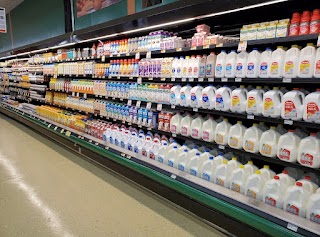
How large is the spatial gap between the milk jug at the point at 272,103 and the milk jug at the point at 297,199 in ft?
2.06

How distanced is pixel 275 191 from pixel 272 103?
771mm

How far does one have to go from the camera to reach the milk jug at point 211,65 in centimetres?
274

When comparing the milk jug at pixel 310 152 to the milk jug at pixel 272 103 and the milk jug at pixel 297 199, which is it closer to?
the milk jug at pixel 297 199

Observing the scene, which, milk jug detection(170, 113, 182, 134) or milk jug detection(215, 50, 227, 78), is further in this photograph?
milk jug detection(170, 113, 182, 134)

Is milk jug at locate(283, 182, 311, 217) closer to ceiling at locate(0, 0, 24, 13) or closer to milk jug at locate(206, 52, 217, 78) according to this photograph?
milk jug at locate(206, 52, 217, 78)

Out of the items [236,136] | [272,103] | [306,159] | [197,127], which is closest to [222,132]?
[236,136]

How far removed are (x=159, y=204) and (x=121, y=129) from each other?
149 cm

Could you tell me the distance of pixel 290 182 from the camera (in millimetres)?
2211

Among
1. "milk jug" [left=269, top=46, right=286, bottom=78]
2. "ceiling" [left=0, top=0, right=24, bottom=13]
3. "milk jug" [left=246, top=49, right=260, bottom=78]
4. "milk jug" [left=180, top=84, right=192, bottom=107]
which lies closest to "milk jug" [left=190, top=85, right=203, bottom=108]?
"milk jug" [left=180, top=84, right=192, bottom=107]

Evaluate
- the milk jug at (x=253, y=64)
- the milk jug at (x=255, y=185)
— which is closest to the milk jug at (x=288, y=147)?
the milk jug at (x=255, y=185)

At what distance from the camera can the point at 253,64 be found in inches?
93.3

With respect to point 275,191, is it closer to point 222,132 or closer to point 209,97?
point 222,132

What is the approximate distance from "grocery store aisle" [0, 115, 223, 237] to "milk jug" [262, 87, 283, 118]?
50.6 inches

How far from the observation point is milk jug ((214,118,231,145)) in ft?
8.74
